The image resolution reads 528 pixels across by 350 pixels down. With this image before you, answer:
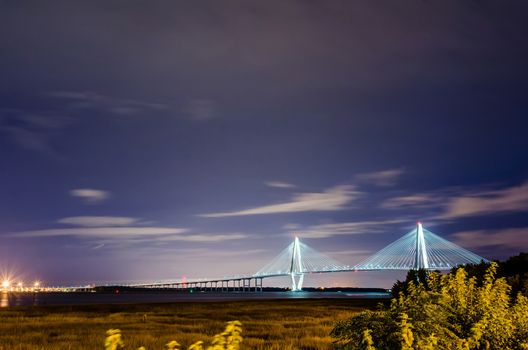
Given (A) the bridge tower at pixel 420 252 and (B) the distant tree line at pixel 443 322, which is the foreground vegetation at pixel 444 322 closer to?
(B) the distant tree line at pixel 443 322

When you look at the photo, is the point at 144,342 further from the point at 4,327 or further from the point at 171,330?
the point at 4,327

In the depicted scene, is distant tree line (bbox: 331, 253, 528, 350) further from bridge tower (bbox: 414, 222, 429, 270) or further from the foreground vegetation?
bridge tower (bbox: 414, 222, 429, 270)

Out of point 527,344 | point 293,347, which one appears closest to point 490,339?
point 527,344

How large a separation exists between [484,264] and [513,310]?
104 ft

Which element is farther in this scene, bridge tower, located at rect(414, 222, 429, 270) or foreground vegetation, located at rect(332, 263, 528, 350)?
bridge tower, located at rect(414, 222, 429, 270)

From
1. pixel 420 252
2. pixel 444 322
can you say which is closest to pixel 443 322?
pixel 444 322

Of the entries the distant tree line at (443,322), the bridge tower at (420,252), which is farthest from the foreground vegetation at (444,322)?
the bridge tower at (420,252)

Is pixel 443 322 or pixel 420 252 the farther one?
pixel 420 252

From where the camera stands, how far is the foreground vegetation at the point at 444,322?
31.5 ft

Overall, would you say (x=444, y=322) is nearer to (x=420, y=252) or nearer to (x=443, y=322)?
(x=443, y=322)

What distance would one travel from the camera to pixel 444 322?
1083 cm

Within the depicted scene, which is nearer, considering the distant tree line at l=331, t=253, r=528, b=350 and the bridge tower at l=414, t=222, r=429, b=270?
the distant tree line at l=331, t=253, r=528, b=350

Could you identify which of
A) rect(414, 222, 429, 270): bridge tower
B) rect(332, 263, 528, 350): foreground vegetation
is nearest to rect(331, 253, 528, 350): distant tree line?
rect(332, 263, 528, 350): foreground vegetation

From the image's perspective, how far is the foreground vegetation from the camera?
31.5 ft
